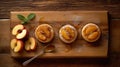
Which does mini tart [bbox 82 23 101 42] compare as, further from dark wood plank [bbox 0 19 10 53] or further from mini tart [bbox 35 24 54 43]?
dark wood plank [bbox 0 19 10 53]

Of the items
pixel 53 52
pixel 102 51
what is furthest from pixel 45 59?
pixel 102 51

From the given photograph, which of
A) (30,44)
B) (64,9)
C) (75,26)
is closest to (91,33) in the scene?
(75,26)

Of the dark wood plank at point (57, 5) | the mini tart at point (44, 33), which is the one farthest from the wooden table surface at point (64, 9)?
the mini tart at point (44, 33)

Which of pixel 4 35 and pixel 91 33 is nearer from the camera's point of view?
pixel 91 33

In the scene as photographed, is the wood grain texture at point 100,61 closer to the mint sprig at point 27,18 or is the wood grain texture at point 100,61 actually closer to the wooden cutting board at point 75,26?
the wooden cutting board at point 75,26

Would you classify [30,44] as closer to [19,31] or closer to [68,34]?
[19,31]

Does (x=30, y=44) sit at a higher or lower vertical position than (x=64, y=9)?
lower

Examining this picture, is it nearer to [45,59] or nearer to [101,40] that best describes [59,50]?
[45,59]
